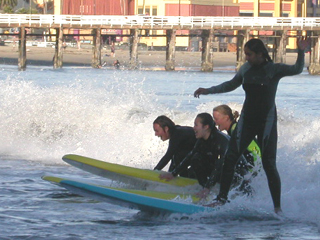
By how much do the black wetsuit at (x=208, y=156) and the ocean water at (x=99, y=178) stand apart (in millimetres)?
370

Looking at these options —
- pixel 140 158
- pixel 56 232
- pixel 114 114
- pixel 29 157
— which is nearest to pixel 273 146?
pixel 56 232

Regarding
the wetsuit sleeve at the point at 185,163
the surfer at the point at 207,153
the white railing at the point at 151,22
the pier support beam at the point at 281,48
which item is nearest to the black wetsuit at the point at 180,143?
the wetsuit sleeve at the point at 185,163

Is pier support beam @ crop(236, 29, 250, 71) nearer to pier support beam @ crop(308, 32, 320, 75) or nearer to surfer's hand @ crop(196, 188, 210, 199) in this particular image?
pier support beam @ crop(308, 32, 320, 75)

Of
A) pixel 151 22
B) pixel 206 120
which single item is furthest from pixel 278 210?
pixel 151 22

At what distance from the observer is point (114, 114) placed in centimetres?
1484

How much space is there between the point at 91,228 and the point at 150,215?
69 cm

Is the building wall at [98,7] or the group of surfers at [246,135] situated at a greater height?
the building wall at [98,7]

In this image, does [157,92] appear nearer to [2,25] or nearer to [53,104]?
[53,104]

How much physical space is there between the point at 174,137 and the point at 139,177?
0.64 metres

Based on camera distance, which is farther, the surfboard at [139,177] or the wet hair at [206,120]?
the surfboard at [139,177]

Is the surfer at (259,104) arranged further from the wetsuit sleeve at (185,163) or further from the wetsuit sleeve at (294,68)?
the wetsuit sleeve at (185,163)

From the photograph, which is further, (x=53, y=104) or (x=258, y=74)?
(x=53, y=104)

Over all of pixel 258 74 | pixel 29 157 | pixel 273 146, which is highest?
pixel 258 74

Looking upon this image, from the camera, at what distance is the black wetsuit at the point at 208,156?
284 inches
